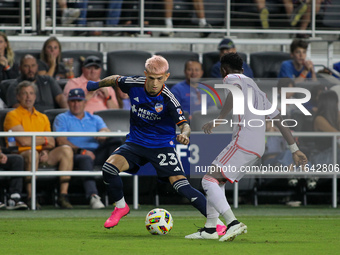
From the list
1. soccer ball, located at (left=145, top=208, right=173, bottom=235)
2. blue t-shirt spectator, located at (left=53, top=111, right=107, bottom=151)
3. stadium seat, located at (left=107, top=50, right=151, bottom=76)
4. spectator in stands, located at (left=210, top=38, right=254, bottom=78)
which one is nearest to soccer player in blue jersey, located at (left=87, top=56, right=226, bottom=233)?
soccer ball, located at (left=145, top=208, right=173, bottom=235)

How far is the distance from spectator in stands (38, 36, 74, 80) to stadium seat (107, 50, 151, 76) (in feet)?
2.60

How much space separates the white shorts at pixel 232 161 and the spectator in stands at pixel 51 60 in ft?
21.1

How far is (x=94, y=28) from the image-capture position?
14.8m

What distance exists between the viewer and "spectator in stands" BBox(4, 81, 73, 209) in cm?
1108

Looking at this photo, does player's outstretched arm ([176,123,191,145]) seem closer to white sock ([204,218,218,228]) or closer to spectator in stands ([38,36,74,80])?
white sock ([204,218,218,228])

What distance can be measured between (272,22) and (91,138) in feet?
22.4

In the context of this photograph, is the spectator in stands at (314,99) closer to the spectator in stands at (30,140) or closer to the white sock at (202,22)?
the white sock at (202,22)

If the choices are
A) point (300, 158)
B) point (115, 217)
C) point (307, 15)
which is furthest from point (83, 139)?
point (307, 15)

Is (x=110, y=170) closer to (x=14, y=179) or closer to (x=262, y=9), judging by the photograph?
(x=14, y=179)

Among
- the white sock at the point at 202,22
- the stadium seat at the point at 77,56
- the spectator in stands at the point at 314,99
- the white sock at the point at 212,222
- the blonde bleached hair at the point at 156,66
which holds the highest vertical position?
the white sock at the point at 202,22

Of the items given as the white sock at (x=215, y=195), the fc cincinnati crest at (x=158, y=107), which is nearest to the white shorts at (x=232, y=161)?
the white sock at (x=215, y=195)

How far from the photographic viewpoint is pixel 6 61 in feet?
42.2

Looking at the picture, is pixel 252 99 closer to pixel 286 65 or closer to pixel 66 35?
pixel 286 65

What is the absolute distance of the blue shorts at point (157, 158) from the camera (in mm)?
8070
